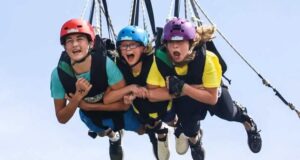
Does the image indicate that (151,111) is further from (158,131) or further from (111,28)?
(111,28)

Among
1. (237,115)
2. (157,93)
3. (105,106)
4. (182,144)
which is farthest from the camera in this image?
(182,144)

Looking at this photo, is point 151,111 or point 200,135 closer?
point 151,111

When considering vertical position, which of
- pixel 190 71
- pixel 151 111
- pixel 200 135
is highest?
pixel 190 71

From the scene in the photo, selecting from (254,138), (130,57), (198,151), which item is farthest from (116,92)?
(254,138)

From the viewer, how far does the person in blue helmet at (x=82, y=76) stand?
11.9 metres

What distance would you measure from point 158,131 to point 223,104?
1.24 m

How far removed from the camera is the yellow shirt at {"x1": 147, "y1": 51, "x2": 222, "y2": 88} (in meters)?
11.9

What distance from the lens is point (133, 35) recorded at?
1195cm

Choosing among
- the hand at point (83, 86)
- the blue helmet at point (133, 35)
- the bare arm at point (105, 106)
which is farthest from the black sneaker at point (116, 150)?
the blue helmet at point (133, 35)

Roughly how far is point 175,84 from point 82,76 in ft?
4.80

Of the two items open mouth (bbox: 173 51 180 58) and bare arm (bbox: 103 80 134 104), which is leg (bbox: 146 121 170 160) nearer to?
bare arm (bbox: 103 80 134 104)

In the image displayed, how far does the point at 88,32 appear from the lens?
471 inches

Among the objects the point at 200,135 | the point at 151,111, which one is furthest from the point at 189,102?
the point at 200,135

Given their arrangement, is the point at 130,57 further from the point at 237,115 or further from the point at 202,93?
the point at 237,115
